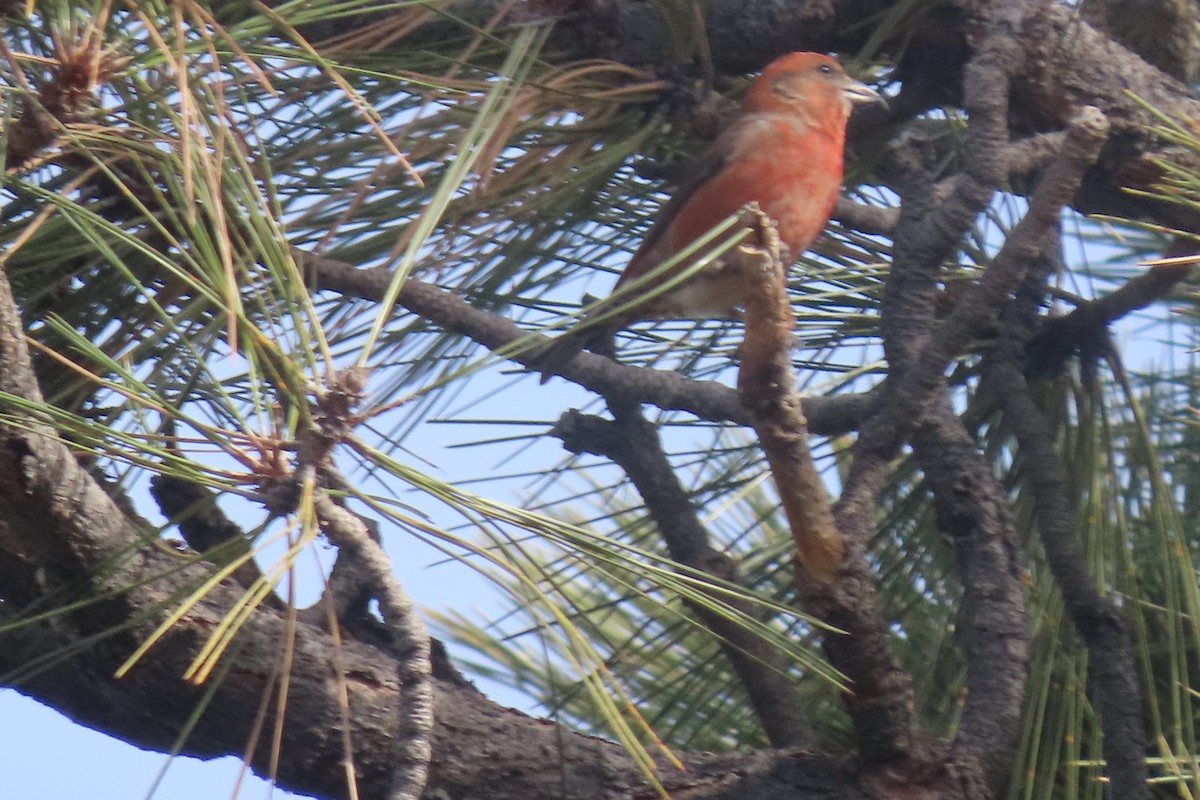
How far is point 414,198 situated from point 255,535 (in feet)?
2.29

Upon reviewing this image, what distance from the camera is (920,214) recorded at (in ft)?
5.94

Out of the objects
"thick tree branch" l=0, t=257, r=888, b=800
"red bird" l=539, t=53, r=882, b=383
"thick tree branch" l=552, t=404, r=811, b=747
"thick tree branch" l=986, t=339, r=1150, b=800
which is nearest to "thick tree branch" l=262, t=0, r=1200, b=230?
"red bird" l=539, t=53, r=882, b=383

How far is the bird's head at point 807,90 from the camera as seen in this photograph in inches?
83.0

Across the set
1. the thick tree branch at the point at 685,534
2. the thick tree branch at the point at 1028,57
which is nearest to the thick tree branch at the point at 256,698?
the thick tree branch at the point at 685,534

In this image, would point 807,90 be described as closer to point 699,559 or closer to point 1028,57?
point 1028,57

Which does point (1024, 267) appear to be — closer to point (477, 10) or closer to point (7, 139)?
point (477, 10)

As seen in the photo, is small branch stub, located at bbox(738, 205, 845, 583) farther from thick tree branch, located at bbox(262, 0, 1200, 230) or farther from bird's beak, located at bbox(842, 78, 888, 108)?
bird's beak, located at bbox(842, 78, 888, 108)

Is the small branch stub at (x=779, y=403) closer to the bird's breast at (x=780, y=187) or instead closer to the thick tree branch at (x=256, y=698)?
the thick tree branch at (x=256, y=698)

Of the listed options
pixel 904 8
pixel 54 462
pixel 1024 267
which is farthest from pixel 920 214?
pixel 54 462

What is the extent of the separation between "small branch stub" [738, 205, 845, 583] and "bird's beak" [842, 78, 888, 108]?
983mm

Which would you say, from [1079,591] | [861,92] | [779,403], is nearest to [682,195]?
[861,92]

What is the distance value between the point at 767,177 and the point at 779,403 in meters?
1.36

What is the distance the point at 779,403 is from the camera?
1.27 m

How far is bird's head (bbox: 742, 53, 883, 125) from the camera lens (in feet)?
6.92
